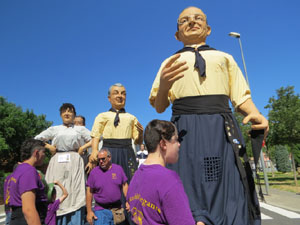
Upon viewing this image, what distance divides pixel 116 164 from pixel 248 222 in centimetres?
307

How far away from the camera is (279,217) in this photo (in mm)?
7586

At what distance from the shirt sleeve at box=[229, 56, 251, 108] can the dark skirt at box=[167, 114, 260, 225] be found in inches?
9.7

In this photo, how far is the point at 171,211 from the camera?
160 centimetres

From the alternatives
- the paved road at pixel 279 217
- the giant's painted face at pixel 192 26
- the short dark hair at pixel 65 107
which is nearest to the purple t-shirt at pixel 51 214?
the short dark hair at pixel 65 107

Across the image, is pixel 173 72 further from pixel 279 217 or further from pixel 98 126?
pixel 279 217

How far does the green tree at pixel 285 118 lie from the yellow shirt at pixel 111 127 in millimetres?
14443

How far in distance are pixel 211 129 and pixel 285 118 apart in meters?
16.3

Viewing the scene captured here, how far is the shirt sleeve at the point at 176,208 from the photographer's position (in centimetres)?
159

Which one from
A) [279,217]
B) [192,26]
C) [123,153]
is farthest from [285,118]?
[192,26]

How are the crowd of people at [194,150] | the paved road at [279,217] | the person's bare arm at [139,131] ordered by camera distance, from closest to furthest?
the crowd of people at [194,150], the person's bare arm at [139,131], the paved road at [279,217]

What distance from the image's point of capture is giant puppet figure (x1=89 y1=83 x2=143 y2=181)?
4414 mm

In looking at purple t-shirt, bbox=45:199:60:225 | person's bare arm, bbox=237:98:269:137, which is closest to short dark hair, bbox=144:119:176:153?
person's bare arm, bbox=237:98:269:137

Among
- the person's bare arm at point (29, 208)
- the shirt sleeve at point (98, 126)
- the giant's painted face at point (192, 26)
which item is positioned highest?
the giant's painted face at point (192, 26)

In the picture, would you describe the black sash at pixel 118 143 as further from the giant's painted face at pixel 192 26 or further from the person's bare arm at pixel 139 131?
the giant's painted face at pixel 192 26
